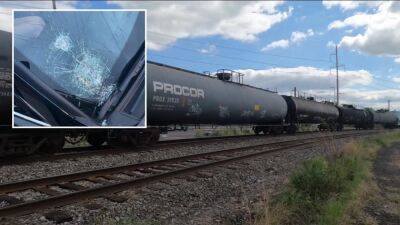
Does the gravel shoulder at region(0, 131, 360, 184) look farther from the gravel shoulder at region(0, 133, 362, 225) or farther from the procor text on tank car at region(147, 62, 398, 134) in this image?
the gravel shoulder at region(0, 133, 362, 225)

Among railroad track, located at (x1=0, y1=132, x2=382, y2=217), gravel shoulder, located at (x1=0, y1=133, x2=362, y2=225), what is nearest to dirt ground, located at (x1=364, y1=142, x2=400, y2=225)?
gravel shoulder, located at (x1=0, y1=133, x2=362, y2=225)

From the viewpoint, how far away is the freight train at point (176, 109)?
39.3 ft

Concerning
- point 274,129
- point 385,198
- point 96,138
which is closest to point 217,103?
point 96,138

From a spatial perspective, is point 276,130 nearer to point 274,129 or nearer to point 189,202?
point 274,129

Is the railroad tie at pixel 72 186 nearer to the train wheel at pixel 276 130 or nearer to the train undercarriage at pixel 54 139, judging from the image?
the train undercarriage at pixel 54 139

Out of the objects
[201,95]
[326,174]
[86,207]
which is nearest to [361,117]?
[201,95]

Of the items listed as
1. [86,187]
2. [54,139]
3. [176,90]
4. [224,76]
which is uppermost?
[224,76]

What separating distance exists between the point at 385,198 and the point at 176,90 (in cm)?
993

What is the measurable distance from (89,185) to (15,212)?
99.4 inches

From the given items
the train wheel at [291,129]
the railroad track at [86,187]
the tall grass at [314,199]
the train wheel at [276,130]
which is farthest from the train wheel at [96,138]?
the train wheel at [291,129]

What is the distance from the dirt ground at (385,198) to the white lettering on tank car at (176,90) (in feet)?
26.2

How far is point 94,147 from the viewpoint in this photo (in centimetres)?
1608

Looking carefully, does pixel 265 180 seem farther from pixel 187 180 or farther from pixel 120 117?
pixel 120 117

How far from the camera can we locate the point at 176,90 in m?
17.1
